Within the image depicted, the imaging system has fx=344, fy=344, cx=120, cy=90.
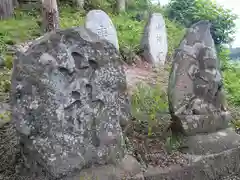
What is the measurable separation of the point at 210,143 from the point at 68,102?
142 cm

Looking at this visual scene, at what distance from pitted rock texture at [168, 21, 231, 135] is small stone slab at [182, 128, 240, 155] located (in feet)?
0.21

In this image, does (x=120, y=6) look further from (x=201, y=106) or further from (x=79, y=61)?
(x=79, y=61)

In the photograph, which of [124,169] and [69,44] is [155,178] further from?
[69,44]

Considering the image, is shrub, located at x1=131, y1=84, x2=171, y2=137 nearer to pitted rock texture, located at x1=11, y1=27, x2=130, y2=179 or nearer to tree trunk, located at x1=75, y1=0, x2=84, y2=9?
pitted rock texture, located at x1=11, y1=27, x2=130, y2=179

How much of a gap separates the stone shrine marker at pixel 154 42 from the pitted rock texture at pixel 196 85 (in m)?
4.34

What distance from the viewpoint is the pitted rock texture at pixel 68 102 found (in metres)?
2.41

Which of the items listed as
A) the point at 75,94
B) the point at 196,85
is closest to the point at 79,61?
the point at 75,94

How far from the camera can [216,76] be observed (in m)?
3.26

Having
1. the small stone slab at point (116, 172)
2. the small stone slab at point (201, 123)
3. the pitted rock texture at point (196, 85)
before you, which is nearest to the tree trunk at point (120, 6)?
the pitted rock texture at point (196, 85)

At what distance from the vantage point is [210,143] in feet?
10.3

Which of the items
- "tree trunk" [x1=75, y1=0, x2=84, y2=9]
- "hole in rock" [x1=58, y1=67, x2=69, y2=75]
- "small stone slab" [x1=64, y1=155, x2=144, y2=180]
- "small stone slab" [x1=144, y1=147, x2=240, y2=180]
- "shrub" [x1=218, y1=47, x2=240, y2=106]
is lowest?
"shrub" [x1=218, y1=47, x2=240, y2=106]

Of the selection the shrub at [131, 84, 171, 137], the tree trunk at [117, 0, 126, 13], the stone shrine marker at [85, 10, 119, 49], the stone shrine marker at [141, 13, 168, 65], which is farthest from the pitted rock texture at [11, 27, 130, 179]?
the tree trunk at [117, 0, 126, 13]

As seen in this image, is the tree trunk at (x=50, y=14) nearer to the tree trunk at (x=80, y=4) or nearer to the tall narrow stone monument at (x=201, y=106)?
the tree trunk at (x=80, y=4)

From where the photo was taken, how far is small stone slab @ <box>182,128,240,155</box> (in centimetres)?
310
